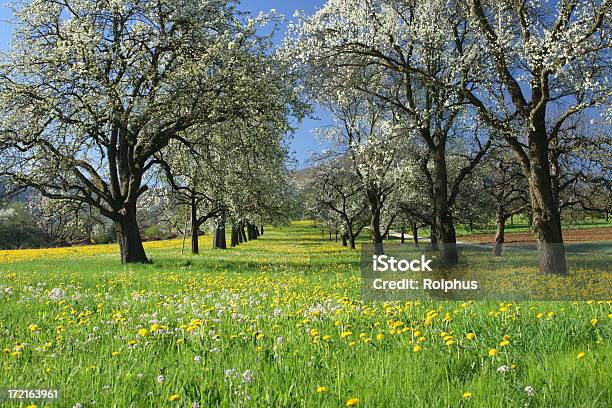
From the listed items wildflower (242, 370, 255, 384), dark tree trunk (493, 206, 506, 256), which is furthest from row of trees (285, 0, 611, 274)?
wildflower (242, 370, 255, 384)

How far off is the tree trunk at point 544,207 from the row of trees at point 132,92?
30.9ft

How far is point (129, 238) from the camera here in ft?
69.4

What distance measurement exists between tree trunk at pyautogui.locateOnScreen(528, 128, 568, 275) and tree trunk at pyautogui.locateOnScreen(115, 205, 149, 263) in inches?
636

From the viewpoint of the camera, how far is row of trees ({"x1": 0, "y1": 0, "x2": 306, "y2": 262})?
17.6 metres

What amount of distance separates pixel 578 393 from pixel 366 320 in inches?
119

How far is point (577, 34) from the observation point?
13312mm

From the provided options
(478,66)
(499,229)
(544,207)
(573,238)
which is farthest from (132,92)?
(573,238)

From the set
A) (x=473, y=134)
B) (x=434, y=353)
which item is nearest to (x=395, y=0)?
(x=473, y=134)

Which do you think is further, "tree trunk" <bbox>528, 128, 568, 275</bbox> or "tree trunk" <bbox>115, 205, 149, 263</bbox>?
"tree trunk" <bbox>115, 205, 149, 263</bbox>

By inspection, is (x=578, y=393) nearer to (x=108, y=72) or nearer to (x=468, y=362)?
(x=468, y=362)

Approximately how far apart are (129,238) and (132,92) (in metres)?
6.62

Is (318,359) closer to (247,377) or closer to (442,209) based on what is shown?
(247,377)

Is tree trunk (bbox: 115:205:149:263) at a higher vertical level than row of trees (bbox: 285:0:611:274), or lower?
lower

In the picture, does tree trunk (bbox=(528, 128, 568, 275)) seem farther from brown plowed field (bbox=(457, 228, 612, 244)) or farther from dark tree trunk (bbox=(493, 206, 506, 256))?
brown plowed field (bbox=(457, 228, 612, 244))
